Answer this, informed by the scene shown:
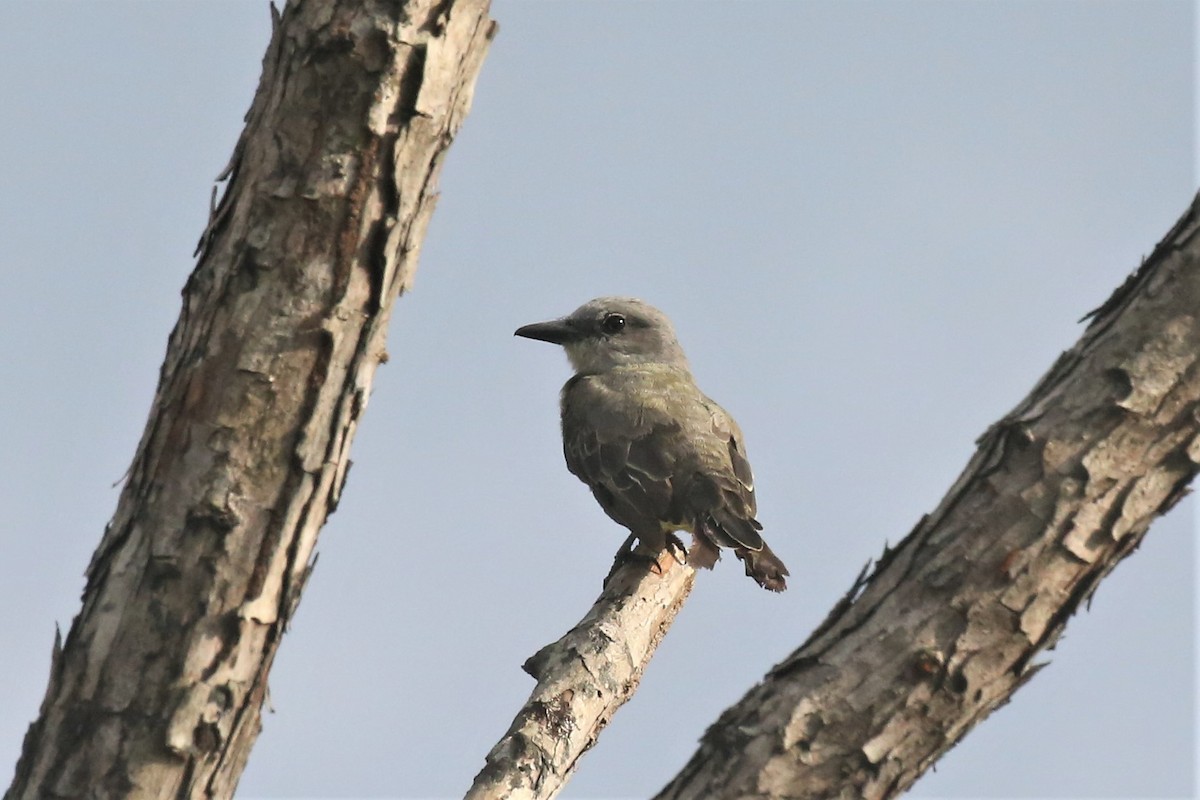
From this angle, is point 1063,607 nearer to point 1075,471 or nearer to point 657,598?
point 1075,471

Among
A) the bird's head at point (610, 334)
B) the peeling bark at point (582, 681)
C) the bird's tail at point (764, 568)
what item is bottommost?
the peeling bark at point (582, 681)

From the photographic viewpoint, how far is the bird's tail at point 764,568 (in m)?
7.93

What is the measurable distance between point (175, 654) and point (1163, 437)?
2.82 metres

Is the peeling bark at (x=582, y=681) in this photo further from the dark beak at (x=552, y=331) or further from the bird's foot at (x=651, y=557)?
the dark beak at (x=552, y=331)

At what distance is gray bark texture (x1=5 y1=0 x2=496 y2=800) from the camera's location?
12.0 feet

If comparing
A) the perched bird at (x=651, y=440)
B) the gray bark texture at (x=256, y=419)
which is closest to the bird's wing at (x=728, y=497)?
the perched bird at (x=651, y=440)

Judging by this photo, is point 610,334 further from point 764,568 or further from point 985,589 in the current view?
point 985,589

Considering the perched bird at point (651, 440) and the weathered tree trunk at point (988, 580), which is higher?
the perched bird at point (651, 440)

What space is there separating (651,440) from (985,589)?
17.4 ft

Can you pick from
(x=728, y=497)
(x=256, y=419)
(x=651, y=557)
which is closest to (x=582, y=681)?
(x=651, y=557)

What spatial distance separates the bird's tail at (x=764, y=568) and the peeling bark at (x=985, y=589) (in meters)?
4.07

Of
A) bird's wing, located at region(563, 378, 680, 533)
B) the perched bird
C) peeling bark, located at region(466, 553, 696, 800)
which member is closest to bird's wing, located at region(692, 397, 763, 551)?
the perched bird

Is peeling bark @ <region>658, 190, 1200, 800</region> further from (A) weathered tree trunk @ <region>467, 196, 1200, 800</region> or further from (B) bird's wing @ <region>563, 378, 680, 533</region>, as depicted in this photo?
(B) bird's wing @ <region>563, 378, 680, 533</region>

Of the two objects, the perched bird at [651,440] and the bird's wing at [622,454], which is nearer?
the perched bird at [651,440]
